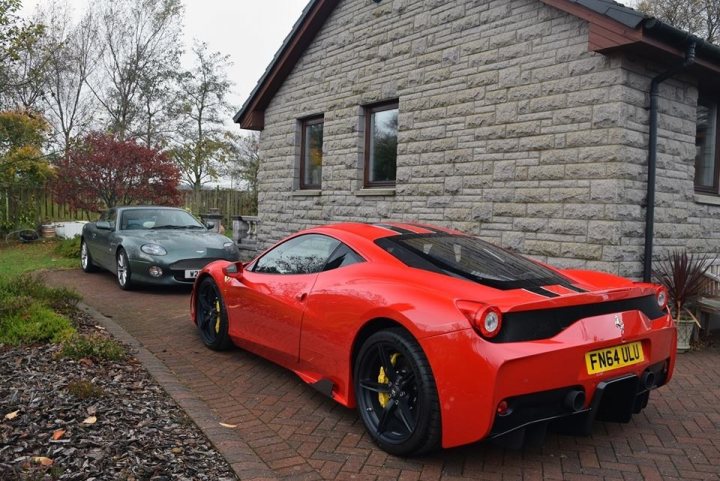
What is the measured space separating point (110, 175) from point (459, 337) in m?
13.6

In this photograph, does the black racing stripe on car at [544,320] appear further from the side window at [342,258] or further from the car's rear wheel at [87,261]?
the car's rear wheel at [87,261]

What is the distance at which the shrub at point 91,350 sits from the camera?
14.9ft

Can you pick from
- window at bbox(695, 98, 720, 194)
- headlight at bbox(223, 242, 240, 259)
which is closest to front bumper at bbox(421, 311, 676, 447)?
window at bbox(695, 98, 720, 194)

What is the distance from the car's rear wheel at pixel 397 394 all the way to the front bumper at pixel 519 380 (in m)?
0.08

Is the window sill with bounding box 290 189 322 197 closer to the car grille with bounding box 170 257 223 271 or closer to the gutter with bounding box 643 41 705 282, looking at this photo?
the car grille with bounding box 170 257 223 271

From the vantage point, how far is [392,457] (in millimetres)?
3225

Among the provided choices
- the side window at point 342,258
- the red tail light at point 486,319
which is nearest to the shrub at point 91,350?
the side window at point 342,258

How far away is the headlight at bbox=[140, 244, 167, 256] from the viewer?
855 cm

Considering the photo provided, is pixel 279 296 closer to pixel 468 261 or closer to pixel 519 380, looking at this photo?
pixel 468 261

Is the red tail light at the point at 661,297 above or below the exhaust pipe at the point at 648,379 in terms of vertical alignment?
above

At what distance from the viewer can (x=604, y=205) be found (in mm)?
6465

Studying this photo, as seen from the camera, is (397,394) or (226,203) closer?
Result: (397,394)

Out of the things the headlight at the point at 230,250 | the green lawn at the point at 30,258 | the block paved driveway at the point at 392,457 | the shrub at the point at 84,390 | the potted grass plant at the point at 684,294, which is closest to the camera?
the block paved driveway at the point at 392,457

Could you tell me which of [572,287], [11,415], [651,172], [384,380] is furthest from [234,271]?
[651,172]
